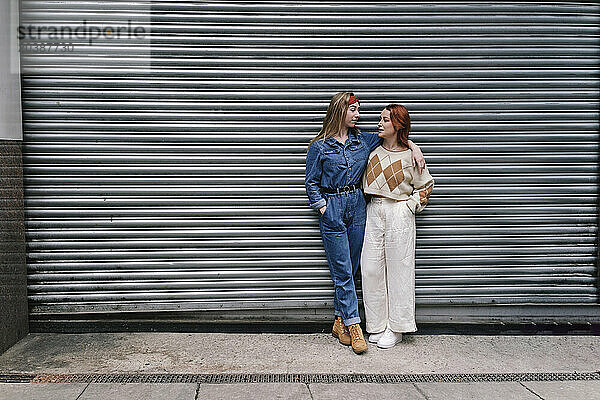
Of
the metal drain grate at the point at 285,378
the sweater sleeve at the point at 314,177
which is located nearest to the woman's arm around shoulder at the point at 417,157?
the sweater sleeve at the point at 314,177

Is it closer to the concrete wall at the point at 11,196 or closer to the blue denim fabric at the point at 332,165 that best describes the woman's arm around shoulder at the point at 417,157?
the blue denim fabric at the point at 332,165

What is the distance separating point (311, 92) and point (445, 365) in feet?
9.19

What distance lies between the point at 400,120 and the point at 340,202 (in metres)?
0.93

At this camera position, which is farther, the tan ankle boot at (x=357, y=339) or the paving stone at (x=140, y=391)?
the tan ankle boot at (x=357, y=339)

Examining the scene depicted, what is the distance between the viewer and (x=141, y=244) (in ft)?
19.7

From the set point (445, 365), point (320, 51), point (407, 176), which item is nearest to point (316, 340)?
point (445, 365)

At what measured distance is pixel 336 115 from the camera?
5695mm

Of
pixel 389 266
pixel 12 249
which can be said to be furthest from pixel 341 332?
pixel 12 249

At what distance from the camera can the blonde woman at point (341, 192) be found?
568cm

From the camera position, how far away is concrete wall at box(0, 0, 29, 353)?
5547 millimetres

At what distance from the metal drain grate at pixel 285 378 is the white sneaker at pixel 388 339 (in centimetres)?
63

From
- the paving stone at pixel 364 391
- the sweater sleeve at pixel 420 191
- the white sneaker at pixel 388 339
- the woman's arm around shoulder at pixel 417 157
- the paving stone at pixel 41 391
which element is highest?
the woman's arm around shoulder at pixel 417 157

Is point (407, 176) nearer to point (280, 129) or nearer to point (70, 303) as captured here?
point (280, 129)

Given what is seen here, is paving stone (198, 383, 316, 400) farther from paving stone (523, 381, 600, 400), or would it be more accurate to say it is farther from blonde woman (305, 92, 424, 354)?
paving stone (523, 381, 600, 400)
